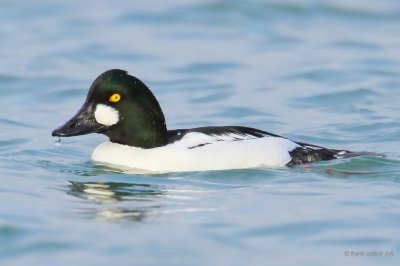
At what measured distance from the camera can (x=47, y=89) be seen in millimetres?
16234

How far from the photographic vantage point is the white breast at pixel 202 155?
10633 mm

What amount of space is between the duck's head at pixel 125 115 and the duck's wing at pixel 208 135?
0.16 metres

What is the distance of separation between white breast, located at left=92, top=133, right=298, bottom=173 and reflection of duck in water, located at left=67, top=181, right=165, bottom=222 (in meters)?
0.43

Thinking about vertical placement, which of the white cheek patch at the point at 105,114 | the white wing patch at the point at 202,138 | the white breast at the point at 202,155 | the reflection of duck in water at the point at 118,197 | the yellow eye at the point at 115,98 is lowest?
the reflection of duck in water at the point at 118,197

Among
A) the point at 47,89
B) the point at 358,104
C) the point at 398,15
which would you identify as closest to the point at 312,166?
the point at 358,104

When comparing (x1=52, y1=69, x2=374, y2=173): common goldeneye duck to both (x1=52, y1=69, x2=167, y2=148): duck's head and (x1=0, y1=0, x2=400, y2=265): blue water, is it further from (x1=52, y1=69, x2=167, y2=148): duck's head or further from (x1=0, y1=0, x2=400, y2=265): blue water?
(x1=0, y1=0, x2=400, y2=265): blue water

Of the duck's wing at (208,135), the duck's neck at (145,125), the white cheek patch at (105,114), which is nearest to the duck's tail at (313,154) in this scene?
the duck's wing at (208,135)

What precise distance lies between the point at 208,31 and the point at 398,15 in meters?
3.67

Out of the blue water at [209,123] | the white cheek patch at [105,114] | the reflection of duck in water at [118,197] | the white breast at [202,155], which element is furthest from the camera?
the white cheek patch at [105,114]

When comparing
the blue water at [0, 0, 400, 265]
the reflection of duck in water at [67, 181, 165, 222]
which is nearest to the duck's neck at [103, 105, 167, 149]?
the blue water at [0, 0, 400, 265]

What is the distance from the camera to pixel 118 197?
9.88 metres

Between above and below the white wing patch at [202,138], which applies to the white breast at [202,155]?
below

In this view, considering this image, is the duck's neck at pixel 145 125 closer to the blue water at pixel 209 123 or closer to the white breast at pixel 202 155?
the white breast at pixel 202 155

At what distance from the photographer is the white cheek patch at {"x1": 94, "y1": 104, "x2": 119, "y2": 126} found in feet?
35.6
